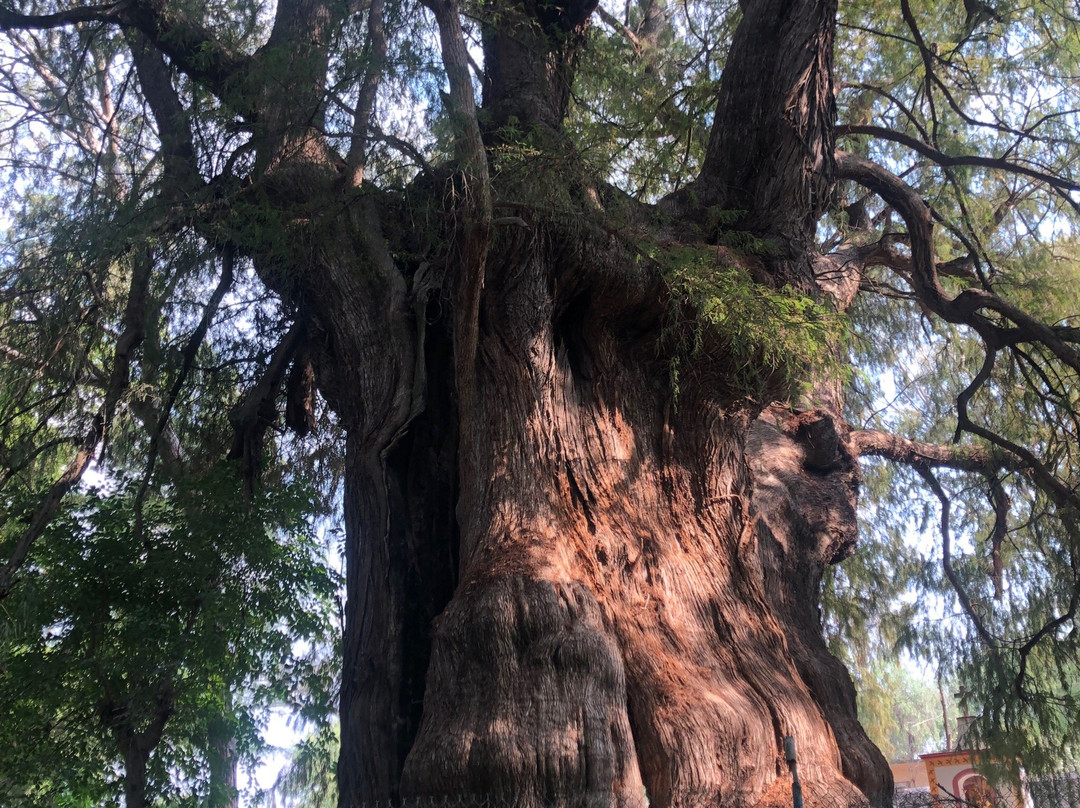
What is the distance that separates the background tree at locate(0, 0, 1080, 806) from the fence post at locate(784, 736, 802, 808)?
0.22 m

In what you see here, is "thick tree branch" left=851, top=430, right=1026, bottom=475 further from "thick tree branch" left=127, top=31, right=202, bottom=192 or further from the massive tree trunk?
"thick tree branch" left=127, top=31, right=202, bottom=192

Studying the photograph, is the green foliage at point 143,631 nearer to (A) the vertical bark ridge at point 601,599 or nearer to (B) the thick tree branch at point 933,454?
(A) the vertical bark ridge at point 601,599

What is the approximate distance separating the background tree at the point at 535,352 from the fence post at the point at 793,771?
0.22 metres

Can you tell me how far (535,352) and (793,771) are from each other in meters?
2.76

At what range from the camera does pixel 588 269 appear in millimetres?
5930

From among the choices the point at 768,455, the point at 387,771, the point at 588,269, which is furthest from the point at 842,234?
the point at 387,771

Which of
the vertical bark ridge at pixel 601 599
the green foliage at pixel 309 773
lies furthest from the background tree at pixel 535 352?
the green foliage at pixel 309 773

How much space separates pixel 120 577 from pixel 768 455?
4848 mm

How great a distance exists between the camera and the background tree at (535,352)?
4.82 metres

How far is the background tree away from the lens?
4.82 m

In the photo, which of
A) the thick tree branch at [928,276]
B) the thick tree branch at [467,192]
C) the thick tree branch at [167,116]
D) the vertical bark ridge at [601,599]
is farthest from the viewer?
the thick tree branch at [928,276]

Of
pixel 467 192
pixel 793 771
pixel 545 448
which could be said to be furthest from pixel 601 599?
pixel 467 192

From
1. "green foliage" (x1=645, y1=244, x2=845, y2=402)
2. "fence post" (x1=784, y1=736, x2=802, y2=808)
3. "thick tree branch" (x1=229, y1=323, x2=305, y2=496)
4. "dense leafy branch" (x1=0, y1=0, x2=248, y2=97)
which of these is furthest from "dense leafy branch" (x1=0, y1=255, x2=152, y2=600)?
"fence post" (x1=784, y1=736, x2=802, y2=808)

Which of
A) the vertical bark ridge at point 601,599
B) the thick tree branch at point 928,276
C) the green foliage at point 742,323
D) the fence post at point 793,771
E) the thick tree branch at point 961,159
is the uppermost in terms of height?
the thick tree branch at point 961,159
